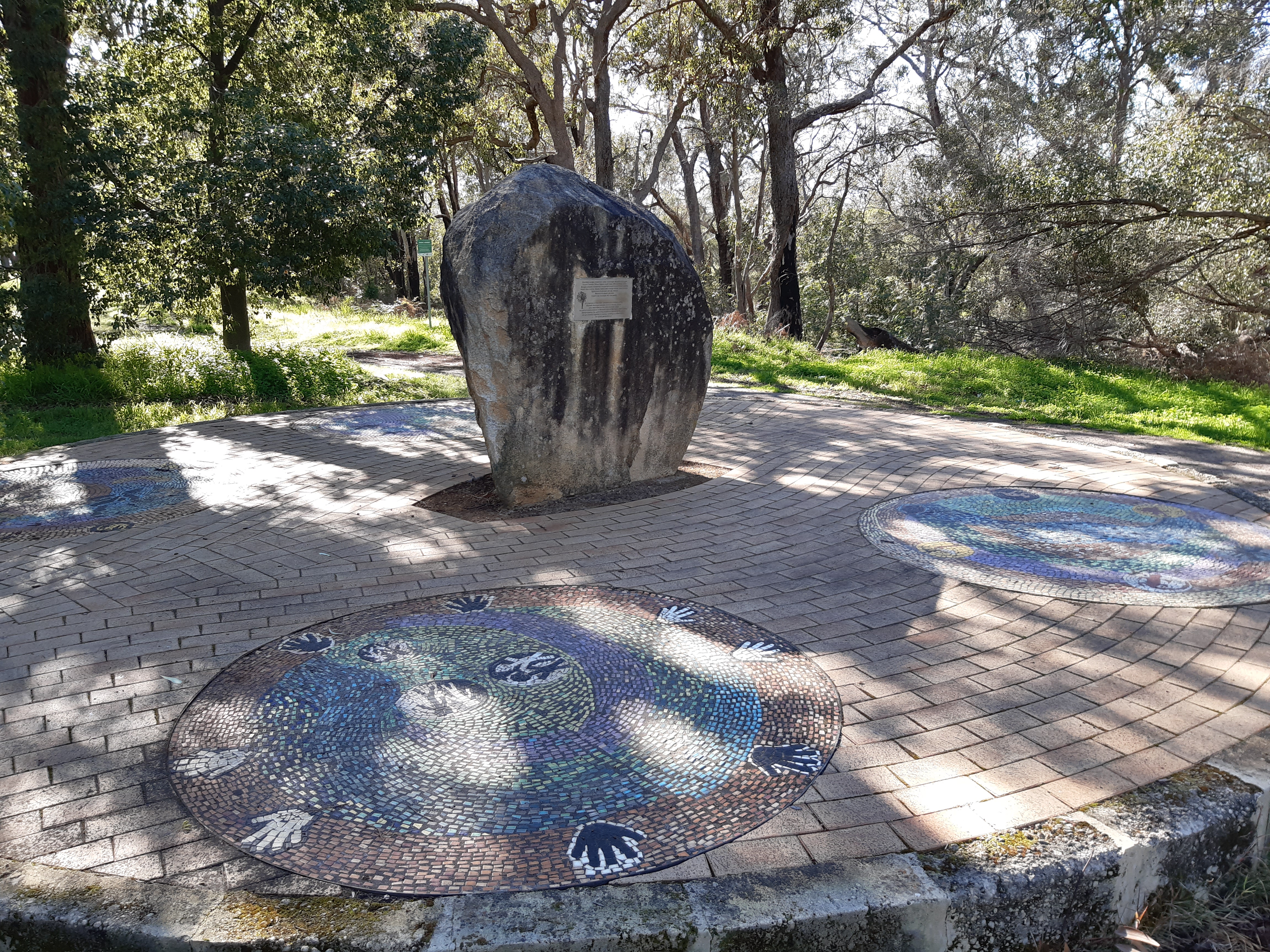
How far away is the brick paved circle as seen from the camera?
2.51 metres

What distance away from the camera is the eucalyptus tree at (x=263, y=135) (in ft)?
33.1

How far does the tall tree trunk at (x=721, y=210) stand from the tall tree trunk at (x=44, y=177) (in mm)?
16982

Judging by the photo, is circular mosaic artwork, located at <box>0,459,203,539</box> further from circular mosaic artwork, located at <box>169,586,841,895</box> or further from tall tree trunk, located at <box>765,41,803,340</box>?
tall tree trunk, located at <box>765,41,803,340</box>

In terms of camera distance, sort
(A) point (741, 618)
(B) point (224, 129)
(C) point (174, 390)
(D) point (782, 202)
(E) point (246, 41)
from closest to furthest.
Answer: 1. (A) point (741, 618)
2. (C) point (174, 390)
3. (B) point (224, 129)
4. (E) point (246, 41)
5. (D) point (782, 202)

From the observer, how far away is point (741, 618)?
157 inches

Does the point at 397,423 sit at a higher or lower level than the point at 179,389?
lower

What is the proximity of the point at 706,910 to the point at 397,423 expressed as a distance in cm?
767

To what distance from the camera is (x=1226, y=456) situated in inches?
293

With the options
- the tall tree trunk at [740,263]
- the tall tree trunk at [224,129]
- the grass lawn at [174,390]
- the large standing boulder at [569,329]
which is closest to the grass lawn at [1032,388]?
the grass lawn at [174,390]

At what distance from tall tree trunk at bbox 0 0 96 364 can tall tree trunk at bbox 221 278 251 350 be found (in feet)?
6.67

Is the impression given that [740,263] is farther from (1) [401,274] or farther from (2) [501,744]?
(2) [501,744]

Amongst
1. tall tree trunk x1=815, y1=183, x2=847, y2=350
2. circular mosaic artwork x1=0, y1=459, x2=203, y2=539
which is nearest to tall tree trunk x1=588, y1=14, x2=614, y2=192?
tall tree trunk x1=815, y1=183, x2=847, y2=350

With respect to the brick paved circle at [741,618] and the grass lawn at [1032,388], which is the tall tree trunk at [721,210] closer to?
the grass lawn at [1032,388]

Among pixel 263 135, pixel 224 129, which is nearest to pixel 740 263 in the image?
pixel 224 129
